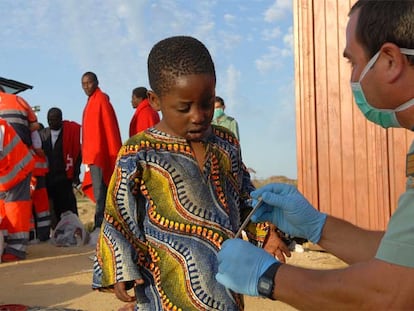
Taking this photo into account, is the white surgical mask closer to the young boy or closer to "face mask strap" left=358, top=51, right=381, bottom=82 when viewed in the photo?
"face mask strap" left=358, top=51, right=381, bottom=82

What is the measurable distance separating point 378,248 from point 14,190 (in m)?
5.15

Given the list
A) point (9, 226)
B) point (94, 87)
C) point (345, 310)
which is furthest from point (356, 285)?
point (94, 87)

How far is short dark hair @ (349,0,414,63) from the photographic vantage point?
4.70 feet

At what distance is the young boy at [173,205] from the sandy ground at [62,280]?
140 cm

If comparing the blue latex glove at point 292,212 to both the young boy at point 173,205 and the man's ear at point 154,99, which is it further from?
the man's ear at point 154,99

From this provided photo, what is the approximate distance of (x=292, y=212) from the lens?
2.13 m

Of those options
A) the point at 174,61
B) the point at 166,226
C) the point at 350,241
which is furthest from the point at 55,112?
the point at 350,241

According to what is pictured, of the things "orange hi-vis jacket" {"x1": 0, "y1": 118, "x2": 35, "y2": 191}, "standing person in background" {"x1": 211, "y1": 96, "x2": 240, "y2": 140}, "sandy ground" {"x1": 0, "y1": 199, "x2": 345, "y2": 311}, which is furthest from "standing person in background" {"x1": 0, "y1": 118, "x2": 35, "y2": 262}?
"standing person in background" {"x1": 211, "y1": 96, "x2": 240, "y2": 140}

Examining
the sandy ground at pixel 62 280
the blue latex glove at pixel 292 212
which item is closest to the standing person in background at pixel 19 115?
the sandy ground at pixel 62 280

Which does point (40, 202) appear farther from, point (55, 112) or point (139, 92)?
point (139, 92)

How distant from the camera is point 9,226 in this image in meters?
6.04

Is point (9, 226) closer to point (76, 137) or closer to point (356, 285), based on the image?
point (76, 137)

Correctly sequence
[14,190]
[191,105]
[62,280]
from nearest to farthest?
[191,105], [62,280], [14,190]

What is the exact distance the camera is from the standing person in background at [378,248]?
53.1 inches
